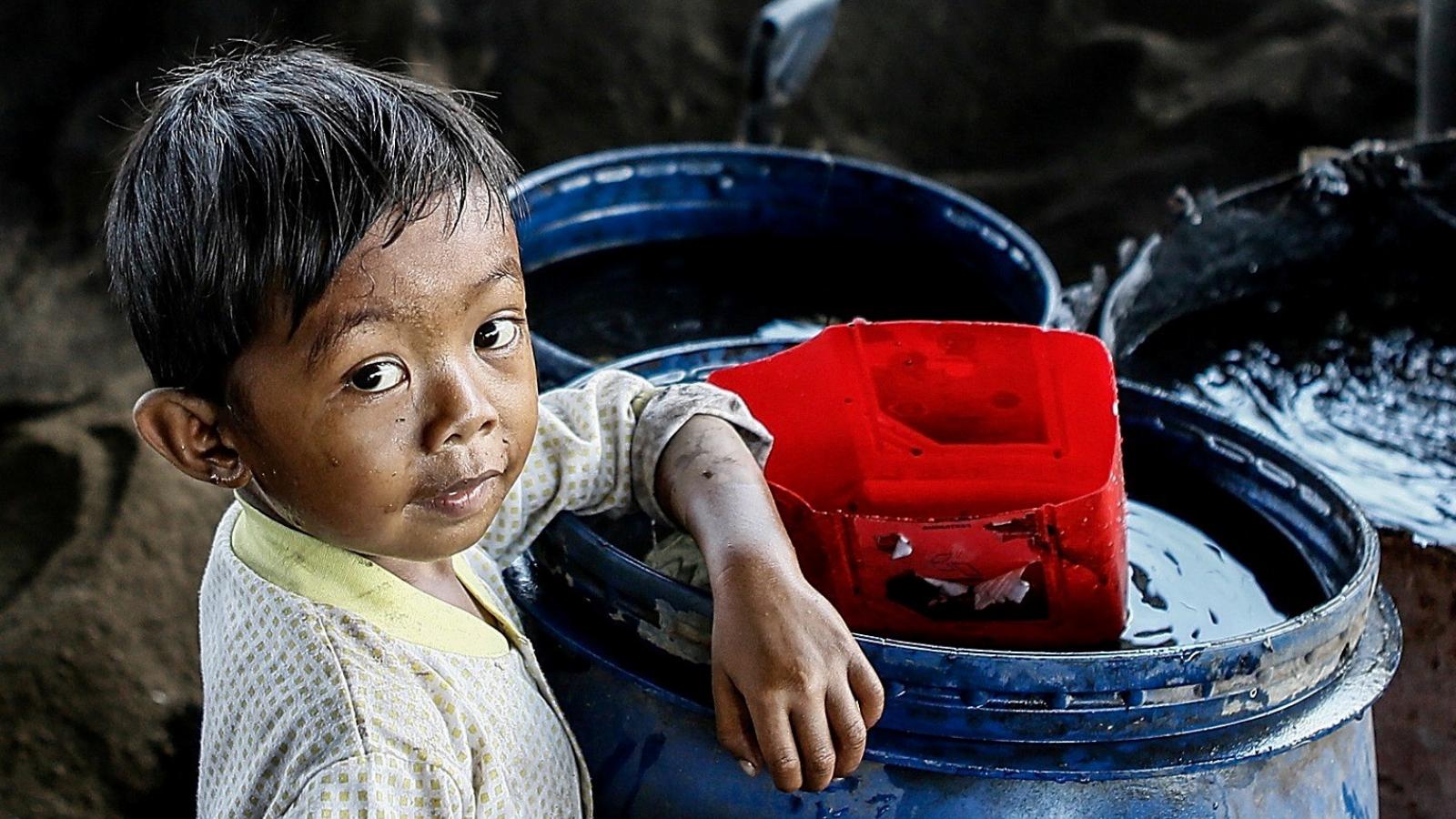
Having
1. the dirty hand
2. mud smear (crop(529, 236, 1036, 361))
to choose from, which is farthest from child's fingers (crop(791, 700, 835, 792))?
mud smear (crop(529, 236, 1036, 361))

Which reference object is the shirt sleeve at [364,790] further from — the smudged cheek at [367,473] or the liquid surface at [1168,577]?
the liquid surface at [1168,577]

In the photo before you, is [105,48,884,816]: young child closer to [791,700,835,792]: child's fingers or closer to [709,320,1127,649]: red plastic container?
[791,700,835,792]: child's fingers

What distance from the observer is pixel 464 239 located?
3.67ft

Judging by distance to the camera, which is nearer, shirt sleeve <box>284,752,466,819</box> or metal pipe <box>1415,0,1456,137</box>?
shirt sleeve <box>284,752,466,819</box>

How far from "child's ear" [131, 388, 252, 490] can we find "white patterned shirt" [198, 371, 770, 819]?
0.06 meters

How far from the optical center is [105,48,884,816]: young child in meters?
1.07

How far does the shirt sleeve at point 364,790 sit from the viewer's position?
1015mm

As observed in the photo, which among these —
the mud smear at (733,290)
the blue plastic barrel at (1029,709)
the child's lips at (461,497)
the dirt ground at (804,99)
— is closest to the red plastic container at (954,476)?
the blue plastic barrel at (1029,709)

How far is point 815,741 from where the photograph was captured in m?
1.10

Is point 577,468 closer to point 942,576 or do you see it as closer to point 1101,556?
point 942,576

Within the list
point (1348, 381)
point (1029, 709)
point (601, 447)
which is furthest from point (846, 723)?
point (1348, 381)

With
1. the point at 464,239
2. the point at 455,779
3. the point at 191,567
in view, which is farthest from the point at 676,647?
the point at 191,567

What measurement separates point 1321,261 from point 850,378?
1.35 meters

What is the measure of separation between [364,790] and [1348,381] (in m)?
1.68
